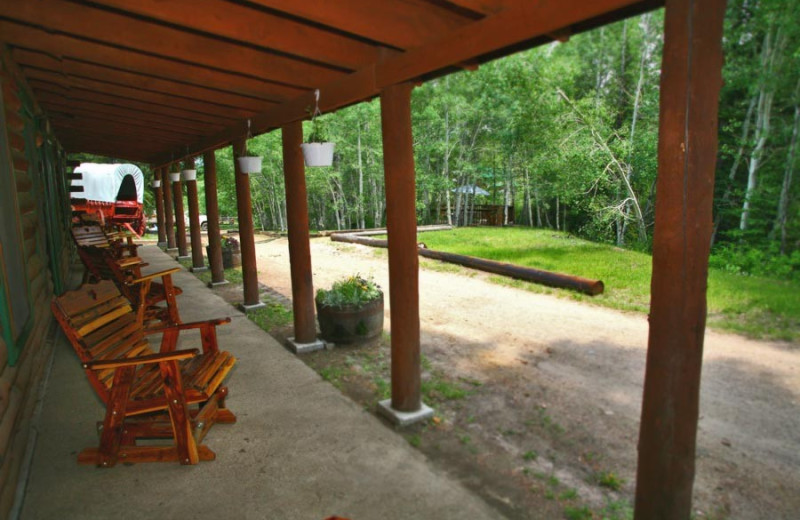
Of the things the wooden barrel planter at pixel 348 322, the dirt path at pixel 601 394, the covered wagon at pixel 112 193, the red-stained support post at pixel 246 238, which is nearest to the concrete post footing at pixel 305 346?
the wooden barrel planter at pixel 348 322

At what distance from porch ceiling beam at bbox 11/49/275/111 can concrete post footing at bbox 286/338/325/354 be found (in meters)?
2.43

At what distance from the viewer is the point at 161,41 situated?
3016 mm

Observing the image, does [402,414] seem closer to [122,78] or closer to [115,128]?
[122,78]

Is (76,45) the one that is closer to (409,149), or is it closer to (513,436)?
(409,149)

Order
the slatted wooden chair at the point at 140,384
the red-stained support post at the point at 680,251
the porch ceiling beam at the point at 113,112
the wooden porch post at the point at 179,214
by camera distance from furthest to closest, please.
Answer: the wooden porch post at the point at 179,214 < the porch ceiling beam at the point at 113,112 < the slatted wooden chair at the point at 140,384 < the red-stained support post at the point at 680,251

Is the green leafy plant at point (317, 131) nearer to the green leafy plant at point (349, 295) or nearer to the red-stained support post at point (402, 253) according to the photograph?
the red-stained support post at point (402, 253)

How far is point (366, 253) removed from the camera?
12.8m

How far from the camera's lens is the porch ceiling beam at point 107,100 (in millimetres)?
4734

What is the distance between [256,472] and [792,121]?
14.0m

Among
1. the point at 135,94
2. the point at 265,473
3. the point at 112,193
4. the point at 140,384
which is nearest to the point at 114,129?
the point at 135,94

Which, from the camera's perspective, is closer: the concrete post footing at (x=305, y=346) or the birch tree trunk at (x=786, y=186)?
the concrete post footing at (x=305, y=346)

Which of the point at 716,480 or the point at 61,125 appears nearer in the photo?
the point at 716,480

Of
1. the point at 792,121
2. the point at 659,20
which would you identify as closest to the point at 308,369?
the point at 792,121

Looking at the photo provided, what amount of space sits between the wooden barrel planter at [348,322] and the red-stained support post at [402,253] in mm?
1551
